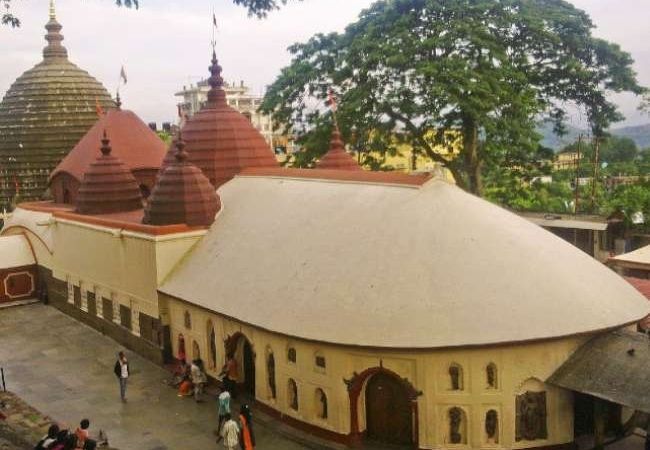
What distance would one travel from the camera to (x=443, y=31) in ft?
96.8

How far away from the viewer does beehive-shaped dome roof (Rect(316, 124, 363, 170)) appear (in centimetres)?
2889

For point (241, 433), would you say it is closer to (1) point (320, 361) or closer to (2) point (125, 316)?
(1) point (320, 361)

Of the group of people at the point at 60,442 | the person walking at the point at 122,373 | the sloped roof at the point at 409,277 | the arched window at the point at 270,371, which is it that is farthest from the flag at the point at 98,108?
the group of people at the point at 60,442

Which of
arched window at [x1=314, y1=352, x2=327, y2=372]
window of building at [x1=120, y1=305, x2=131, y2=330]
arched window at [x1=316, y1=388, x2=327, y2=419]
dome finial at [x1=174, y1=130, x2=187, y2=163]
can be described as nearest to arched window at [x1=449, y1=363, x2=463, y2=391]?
arched window at [x1=314, y1=352, x2=327, y2=372]

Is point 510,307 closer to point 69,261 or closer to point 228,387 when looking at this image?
point 228,387

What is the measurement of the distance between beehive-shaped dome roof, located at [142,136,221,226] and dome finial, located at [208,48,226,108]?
5.58 meters

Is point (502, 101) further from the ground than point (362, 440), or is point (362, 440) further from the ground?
point (502, 101)

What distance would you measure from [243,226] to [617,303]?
974cm

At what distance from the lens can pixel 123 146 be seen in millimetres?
32375

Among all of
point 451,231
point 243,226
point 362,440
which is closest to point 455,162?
point 243,226

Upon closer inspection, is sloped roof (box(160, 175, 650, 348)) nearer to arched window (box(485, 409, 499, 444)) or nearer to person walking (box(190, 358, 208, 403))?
arched window (box(485, 409, 499, 444))

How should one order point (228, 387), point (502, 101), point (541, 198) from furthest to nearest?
point (541, 198) → point (502, 101) → point (228, 387)

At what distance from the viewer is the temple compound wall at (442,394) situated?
14609mm

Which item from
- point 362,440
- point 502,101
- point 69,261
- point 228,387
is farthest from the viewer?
point 502,101
